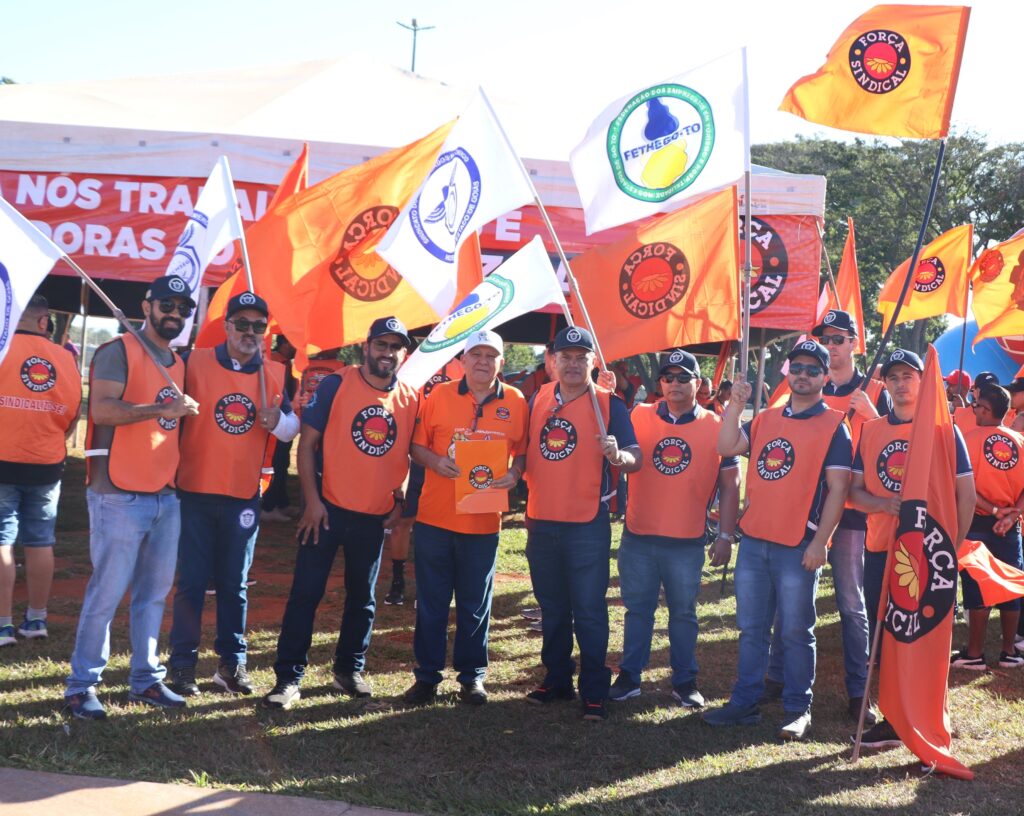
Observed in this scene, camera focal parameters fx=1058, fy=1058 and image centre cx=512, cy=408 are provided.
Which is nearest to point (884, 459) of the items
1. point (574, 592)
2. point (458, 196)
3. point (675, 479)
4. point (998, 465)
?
point (675, 479)

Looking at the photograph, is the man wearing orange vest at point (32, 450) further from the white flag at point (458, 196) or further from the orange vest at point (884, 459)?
the orange vest at point (884, 459)

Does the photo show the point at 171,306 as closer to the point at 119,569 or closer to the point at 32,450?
the point at 119,569

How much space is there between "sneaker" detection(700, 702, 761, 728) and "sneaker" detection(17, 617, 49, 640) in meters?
4.02

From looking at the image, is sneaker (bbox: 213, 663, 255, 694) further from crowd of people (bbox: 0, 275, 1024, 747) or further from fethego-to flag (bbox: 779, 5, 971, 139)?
fethego-to flag (bbox: 779, 5, 971, 139)

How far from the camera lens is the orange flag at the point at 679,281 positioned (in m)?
6.19

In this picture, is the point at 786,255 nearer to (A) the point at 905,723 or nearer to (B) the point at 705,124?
A: (B) the point at 705,124

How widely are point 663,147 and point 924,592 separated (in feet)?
8.74

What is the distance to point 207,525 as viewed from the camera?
5.54m

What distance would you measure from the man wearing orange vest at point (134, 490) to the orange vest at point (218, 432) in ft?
0.58

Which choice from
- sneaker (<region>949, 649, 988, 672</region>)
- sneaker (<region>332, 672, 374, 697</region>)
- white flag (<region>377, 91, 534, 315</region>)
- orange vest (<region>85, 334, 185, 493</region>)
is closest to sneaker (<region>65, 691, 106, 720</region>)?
orange vest (<region>85, 334, 185, 493</region>)

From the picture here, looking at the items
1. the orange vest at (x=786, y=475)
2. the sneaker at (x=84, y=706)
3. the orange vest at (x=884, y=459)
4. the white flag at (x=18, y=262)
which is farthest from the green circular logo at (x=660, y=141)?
the sneaker at (x=84, y=706)

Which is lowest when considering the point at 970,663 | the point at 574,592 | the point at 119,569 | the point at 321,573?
the point at 970,663

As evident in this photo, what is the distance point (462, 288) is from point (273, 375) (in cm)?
153

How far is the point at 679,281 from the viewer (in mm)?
6199
